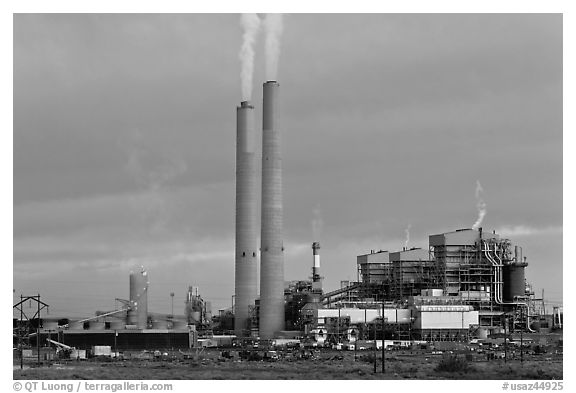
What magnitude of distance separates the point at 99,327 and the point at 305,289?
2128 centimetres

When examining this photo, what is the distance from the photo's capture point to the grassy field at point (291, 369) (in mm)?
54656

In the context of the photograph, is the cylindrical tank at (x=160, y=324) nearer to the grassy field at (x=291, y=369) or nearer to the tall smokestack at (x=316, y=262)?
the tall smokestack at (x=316, y=262)

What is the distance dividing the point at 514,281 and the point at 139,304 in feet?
123

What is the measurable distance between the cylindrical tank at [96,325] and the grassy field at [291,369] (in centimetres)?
3088

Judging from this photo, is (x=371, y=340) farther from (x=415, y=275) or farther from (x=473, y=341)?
(x=415, y=275)

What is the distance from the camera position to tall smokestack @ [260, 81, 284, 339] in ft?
320

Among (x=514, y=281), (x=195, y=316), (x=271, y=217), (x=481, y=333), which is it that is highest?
(x=271, y=217)

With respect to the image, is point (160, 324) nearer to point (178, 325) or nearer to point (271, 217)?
point (178, 325)

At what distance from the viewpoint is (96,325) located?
10269 centimetres

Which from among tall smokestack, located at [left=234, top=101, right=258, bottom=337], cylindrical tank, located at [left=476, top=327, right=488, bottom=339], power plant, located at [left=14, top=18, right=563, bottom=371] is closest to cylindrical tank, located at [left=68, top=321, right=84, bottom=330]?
power plant, located at [left=14, top=18, right=563, bottom=371]

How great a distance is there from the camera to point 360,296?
114 meters

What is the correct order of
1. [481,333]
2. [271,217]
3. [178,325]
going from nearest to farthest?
[271,217] < [481,333] < [178,325]

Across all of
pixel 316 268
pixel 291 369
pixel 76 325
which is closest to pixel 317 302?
pixel 316 268
